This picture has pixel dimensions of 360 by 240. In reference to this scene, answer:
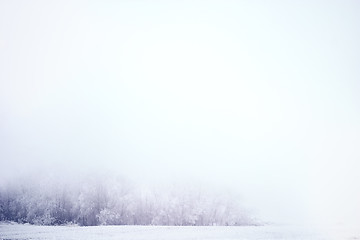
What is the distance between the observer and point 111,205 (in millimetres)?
52562

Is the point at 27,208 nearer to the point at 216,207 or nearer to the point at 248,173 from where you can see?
the point at 216,207

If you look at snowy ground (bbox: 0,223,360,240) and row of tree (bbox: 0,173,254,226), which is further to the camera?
row of tree (bbox: 0,173,254,226)

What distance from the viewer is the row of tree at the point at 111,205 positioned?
168 ft

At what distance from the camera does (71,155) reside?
6812 cm

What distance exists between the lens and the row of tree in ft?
168

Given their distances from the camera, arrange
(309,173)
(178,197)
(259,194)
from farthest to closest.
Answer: (309,173) → (259,194) → (178,197)

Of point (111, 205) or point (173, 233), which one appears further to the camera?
point (111, 205)

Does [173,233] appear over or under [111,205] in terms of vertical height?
under

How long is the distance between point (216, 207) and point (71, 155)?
34561 mm

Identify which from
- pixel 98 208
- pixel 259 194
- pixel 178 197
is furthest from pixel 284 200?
pixel 98 208

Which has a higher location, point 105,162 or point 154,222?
point 105,162

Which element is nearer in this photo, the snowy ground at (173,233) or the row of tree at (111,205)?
the snowy ground at (173,233)

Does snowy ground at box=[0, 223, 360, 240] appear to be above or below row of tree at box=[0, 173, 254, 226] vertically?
below

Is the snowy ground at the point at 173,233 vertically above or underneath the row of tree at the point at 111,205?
underneath
